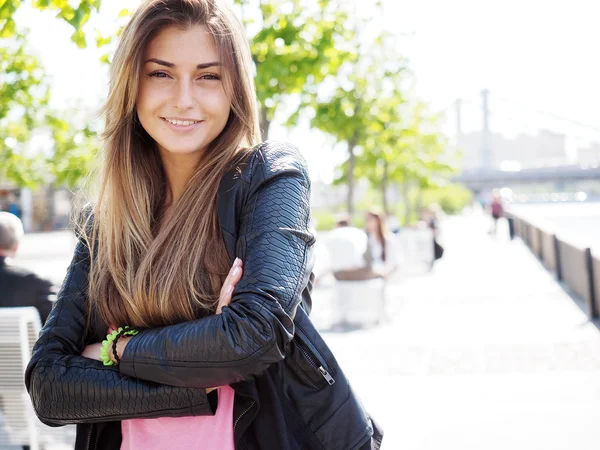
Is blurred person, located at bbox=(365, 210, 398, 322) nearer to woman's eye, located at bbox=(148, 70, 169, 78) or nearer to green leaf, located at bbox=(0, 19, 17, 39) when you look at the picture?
green leaf, located at bbox=(0, 19, 17, 39)

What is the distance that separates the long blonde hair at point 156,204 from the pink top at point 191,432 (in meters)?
0.19

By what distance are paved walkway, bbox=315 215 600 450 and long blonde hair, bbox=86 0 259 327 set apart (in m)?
3.09

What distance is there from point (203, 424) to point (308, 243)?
0.41m

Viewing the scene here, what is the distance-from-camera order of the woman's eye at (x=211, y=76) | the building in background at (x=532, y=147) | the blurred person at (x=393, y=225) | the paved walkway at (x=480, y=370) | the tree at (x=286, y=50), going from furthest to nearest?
the building in background at (x=532, y=147) < the blurred person at (x=393, y=225) < the tree at (x=286, y=50) < the paved walkway at (x=480, y=370) < the woman's eye at (x=211, y=76)

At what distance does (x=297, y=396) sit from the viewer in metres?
1.55

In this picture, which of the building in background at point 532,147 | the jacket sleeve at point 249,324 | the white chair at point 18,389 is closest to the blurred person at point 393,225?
the white chair at point 18,389

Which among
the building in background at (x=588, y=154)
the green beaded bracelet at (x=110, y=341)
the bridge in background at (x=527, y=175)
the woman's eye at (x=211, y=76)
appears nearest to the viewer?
the green beaded bracelet at (x=110, y=341)

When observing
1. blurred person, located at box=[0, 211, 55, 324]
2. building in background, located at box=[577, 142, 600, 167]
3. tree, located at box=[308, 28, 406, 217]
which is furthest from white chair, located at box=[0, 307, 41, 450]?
building in background, located at box=[577, 142, 600, 167]

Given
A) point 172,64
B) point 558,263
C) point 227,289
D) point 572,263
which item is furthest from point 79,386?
point 558,263

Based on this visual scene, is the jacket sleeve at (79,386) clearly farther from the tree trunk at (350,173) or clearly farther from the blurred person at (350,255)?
the tree trunk at (350,173)

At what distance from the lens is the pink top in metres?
1.53

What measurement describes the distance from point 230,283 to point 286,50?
20.5ft

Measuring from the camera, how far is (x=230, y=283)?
5.04ft

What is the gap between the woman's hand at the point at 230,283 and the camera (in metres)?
1.53
